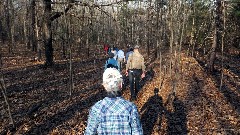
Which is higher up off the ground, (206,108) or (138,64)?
(138,64)

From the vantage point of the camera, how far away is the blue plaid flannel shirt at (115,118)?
3363mm

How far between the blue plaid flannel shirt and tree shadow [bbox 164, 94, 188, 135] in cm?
597

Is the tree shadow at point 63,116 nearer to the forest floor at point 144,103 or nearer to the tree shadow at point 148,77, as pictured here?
the forest floor at point 144,103

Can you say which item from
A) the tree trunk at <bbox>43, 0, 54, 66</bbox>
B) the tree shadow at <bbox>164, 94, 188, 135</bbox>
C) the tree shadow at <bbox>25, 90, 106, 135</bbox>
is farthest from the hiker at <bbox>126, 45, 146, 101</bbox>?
the tree trunk at <bbox>43, 0, 54, 66</bbox>

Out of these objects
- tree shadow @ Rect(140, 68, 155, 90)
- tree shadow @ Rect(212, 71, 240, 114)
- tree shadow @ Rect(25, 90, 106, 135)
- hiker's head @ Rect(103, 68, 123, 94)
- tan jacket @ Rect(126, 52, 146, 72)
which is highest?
hiker's head @ Rect(103, 68, 123, 94)

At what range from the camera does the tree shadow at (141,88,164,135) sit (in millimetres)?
9528

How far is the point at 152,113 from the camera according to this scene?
428 inches

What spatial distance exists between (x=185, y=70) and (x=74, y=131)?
13265 mm

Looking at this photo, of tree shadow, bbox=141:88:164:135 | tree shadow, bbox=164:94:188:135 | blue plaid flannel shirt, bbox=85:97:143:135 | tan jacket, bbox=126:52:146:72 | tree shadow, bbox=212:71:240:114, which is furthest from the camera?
tree shadow, bbox=212:71:240:114

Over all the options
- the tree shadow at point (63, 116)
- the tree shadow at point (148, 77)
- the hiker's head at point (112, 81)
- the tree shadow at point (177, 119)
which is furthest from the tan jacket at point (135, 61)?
the hiker's head at point (112, 81)

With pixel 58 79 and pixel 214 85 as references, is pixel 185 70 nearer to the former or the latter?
pixel 214 85

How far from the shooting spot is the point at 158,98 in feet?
43.4

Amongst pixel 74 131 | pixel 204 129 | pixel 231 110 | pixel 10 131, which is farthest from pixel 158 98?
pixel 10 131

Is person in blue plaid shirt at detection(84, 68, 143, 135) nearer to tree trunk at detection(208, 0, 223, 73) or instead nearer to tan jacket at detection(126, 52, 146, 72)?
tan jacket at detection(126, 52, 146, 72)
